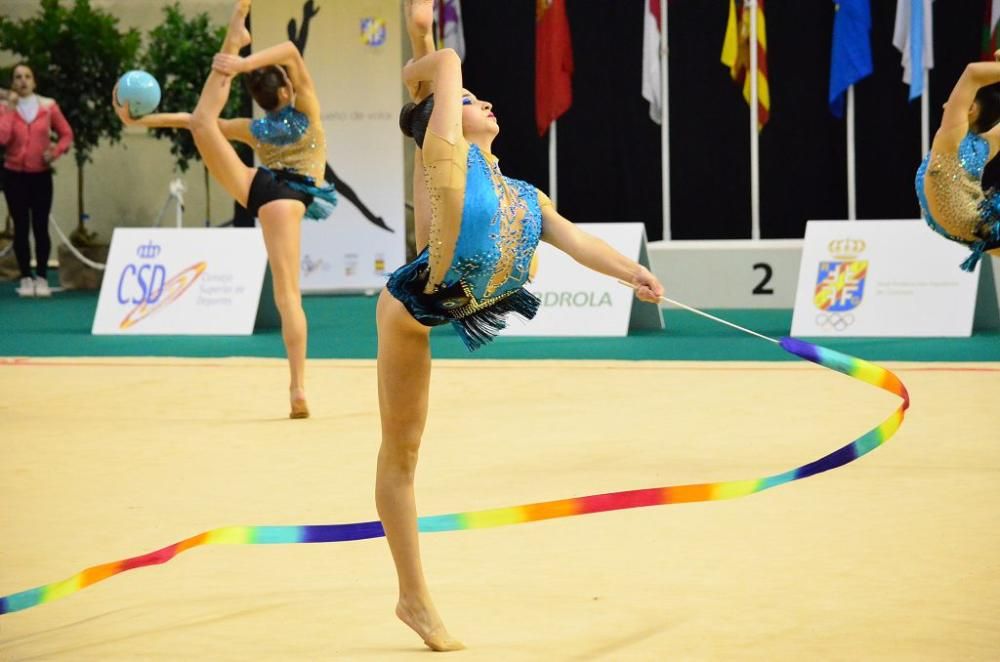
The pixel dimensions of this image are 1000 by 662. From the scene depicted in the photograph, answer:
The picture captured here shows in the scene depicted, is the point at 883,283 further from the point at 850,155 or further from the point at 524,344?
the point at 850,155

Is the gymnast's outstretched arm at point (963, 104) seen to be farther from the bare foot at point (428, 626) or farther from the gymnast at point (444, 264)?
the bare foot at point (428, 626)

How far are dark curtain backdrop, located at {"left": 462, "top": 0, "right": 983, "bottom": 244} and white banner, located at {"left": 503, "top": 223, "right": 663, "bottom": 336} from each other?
3.73m

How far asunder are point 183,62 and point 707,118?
5.64 metres

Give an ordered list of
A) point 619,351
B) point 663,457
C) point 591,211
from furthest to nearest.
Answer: point 591,211 → point 619,351 → point 663,457

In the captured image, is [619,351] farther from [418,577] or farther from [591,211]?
[418,577]

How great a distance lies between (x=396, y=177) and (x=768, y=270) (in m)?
3.69

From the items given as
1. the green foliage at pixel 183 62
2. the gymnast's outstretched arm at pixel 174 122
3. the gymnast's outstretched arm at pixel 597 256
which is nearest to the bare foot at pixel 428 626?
the gymnast's outstretched arm at pixel 597 256

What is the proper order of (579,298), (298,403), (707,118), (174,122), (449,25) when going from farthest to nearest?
(707,118), (449,25), (579,298), (174,122), (298,403)

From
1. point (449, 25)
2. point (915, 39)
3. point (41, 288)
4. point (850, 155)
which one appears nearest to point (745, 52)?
point (850, 155)

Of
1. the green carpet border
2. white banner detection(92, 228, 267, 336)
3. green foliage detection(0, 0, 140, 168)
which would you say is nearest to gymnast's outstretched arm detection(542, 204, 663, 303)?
the green carpet border

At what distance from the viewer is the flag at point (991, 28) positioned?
11805mm

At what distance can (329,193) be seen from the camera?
7219mm

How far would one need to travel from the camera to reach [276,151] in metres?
7.09

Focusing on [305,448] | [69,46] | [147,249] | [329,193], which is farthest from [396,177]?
[305,448]
